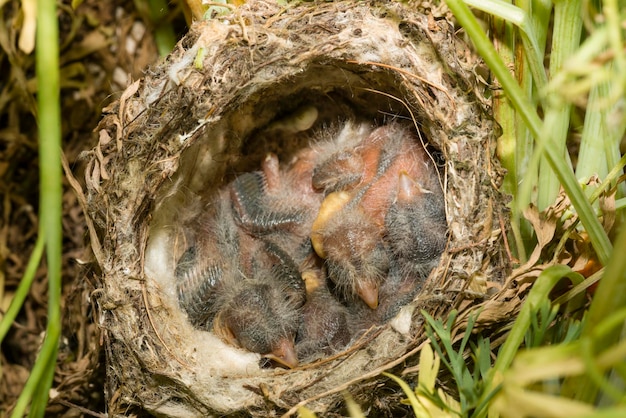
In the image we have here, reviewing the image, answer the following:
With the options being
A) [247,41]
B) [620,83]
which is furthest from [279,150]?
[620,83]

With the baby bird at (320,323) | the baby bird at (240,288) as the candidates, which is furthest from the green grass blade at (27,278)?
the baby bird at (320,323)

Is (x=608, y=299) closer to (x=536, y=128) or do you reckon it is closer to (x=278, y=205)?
(x=536, y=128)

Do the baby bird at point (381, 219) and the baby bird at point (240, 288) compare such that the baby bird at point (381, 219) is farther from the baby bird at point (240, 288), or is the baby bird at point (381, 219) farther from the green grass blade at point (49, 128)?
the green grass blade at point (49, 128)

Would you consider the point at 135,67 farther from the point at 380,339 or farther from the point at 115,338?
the point at 380,339

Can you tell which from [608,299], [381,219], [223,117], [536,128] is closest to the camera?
[608,299]

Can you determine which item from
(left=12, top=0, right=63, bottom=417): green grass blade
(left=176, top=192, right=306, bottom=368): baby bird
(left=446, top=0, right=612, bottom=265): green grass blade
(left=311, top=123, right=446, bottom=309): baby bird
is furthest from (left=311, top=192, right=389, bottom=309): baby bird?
(left=12, top=0, right=63, bottom=417): green grass blade

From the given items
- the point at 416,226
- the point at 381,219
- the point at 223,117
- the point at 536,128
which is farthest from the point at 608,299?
the point at 223,117
